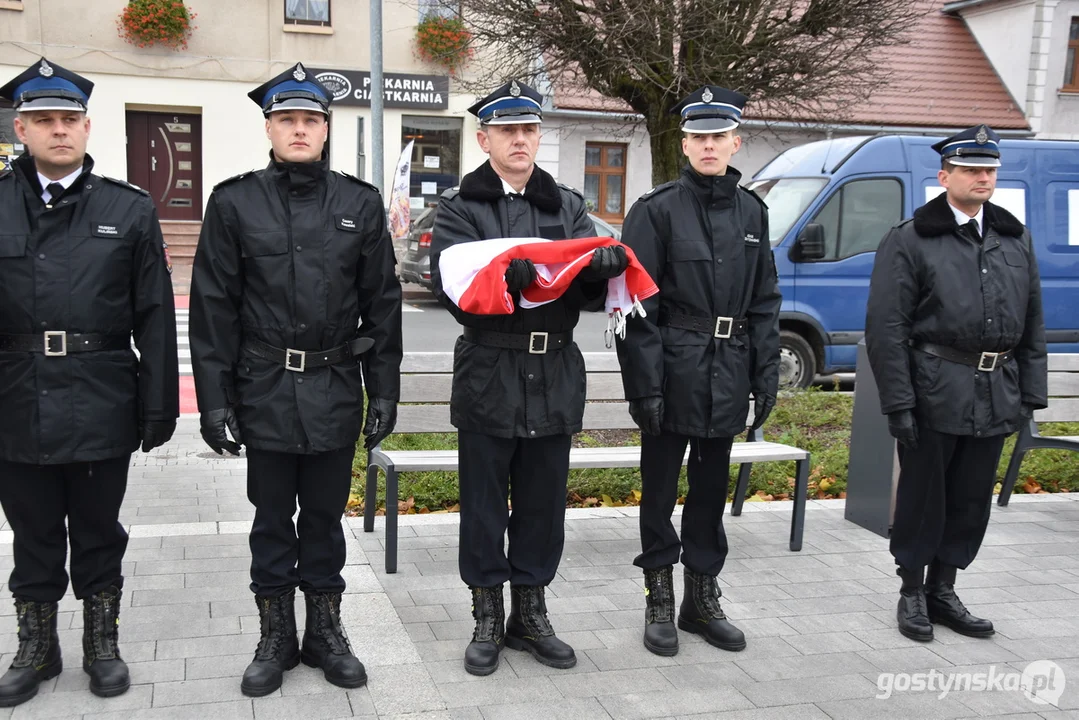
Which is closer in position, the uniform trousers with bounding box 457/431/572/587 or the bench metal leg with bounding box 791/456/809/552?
the uniform trousers with bounding box 457/431/572/587

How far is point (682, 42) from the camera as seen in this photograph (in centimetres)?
920

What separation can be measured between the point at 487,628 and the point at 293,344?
4.42 feet

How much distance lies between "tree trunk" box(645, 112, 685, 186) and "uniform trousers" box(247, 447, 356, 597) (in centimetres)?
651

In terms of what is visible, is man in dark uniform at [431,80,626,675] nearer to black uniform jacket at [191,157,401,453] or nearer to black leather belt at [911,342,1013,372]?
black uniform jacket at [191,157,401,453]

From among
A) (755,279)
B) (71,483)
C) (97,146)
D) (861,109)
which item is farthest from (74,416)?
(861,109)

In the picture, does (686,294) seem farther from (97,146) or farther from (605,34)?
(97,146)

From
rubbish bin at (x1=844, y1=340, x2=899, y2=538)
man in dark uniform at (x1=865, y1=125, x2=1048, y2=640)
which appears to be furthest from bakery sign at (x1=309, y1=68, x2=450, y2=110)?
man in dark uniform at (x1=865, y1=125, x2=1048, y2=640)

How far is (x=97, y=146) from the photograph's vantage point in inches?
806

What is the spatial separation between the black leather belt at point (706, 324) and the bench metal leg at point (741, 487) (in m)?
2.01

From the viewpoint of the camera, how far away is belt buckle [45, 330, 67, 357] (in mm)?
3553

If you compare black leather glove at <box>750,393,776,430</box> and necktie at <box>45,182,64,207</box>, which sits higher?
necktie at <box>45,182,64,207</box>

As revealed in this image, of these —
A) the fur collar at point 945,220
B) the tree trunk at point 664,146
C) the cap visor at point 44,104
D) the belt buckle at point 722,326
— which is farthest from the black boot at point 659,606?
the tree trunk at point 664,146

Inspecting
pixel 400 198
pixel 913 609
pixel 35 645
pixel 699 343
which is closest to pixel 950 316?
pixel 699 343

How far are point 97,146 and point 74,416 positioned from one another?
742 inches
